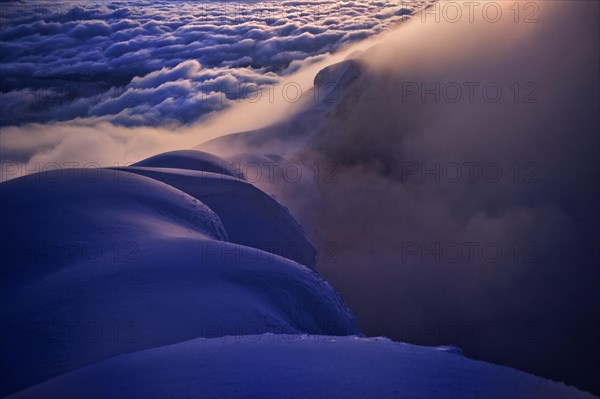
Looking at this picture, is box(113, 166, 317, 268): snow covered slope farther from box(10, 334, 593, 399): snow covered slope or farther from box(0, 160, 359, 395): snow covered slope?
box(10, 334, 593, 399): snow covered slope

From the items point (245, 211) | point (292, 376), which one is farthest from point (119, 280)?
point (245, 211)

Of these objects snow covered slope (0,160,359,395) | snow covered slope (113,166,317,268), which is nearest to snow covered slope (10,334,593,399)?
snow covered slope (0,160,359,395)

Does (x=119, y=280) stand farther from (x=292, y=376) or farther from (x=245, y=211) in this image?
(x=245, y=211)

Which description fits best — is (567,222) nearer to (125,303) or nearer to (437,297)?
(437,297)

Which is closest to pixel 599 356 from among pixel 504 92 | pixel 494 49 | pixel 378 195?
pixel 378 195

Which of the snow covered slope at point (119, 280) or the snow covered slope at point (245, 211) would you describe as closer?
the snow covered slope at point (119, 280)

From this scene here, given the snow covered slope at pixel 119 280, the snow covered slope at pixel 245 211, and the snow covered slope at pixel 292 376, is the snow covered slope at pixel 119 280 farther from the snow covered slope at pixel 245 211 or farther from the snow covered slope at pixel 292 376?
the snow covered slope at pixel 245 211

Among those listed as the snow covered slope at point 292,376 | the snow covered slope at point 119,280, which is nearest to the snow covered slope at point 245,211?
the snow covered slope at point 119,280

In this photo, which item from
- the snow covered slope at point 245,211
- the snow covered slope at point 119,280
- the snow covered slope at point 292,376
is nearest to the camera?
the snow covered slope at point 292,376

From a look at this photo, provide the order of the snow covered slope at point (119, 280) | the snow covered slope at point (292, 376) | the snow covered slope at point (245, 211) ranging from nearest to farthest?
the snow covered slope at point (292, 376), the snow covered slope at point (119, 280), the snow covered slope at point (245, 211)
